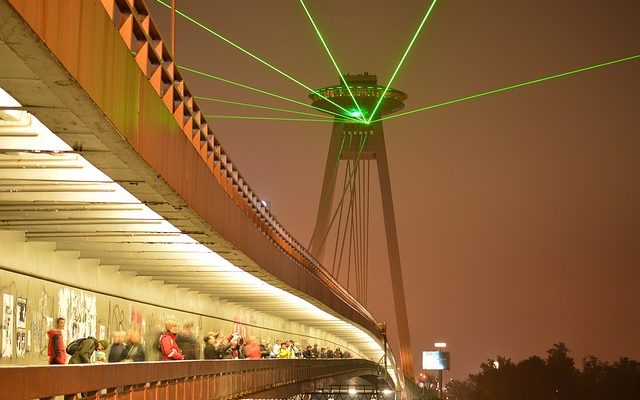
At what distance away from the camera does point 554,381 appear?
16788 cm

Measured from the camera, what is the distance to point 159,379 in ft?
47.8

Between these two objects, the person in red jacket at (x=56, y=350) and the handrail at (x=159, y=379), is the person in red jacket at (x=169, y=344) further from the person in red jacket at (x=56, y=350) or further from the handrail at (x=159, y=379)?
the person in red jacket at (x=56, y=350)

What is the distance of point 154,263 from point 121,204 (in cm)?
862

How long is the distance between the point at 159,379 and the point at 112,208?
2158mm

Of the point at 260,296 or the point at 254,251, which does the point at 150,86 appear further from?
the point at 260,296

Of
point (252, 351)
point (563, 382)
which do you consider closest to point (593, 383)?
point (563, 382)

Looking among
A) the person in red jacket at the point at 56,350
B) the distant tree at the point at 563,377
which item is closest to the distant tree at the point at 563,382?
the distant tree at the point at 563,377

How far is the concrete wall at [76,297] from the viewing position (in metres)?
17.3

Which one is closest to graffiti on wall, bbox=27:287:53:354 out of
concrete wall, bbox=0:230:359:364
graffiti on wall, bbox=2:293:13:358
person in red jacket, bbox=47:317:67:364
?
concrete wall, bbox=0:230:359:364

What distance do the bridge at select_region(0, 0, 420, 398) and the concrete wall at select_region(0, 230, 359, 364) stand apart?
0.04 metres

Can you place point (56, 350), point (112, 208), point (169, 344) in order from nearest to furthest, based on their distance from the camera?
point (56, 350) < point (112, 208) < point (169, 344)

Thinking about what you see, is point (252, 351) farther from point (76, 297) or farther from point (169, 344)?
point (169, 344)

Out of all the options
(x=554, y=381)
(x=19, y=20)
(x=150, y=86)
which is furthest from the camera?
(x=554, y=381)

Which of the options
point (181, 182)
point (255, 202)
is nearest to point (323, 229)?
point (255, 202)
